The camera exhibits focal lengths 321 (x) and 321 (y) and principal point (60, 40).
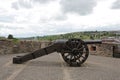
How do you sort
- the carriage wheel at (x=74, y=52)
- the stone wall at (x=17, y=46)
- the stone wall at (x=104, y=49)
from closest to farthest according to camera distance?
the carriage wheel at (x=74, y=52) < the stone wall at (x=104, y=49) < the stone wall at (x=17, y=46)

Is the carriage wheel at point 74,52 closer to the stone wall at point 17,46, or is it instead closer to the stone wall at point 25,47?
the stone wall at point 25,47

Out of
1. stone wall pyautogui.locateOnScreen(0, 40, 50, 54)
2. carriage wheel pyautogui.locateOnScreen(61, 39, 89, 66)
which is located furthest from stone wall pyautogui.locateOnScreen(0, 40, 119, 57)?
carriage wheel pyautogui.locateOnScreen(61, 39, 89, 66)

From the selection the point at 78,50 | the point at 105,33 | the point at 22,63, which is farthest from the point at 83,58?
the point at 105,33

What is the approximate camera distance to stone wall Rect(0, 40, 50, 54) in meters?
22.5

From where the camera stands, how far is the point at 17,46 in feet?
82.6

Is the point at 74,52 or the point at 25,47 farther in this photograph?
the point at 25,47

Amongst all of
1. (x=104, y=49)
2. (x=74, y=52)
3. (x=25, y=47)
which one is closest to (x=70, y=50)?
(x=74, y=52)

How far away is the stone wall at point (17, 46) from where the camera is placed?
887 inches

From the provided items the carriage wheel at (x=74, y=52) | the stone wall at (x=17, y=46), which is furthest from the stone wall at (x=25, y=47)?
the carriage wheel at (x=74, y=52)

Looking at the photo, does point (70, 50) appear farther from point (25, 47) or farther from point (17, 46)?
point (25, 47)

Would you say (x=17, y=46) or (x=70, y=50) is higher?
(x=70, y=50)

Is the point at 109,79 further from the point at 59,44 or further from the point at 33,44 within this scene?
the point at 33,44

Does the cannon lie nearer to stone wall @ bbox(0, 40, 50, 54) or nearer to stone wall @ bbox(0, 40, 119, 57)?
stone wall @ bbox(0, 40, 119, 57)

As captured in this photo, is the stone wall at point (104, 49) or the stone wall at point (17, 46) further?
the stone wall at point (17, 46)
